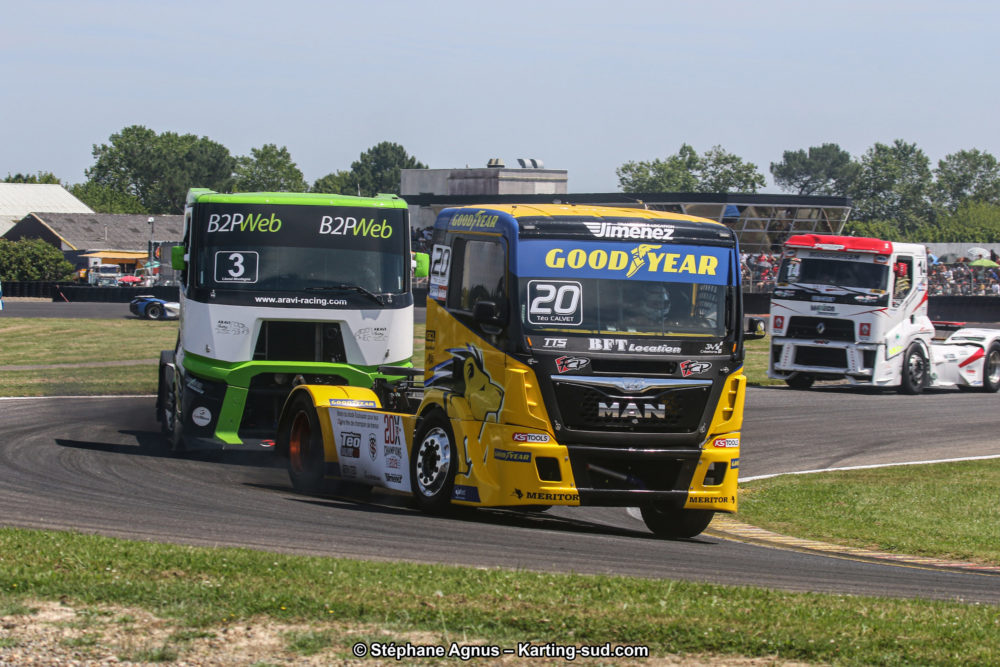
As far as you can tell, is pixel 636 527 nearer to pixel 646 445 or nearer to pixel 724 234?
pixel 646 445

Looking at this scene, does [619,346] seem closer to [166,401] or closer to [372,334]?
[372,334]

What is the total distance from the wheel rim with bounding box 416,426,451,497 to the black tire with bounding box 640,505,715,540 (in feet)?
6.02

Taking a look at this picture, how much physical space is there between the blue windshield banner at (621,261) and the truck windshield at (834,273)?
53.5 feet

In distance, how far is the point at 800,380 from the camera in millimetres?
28344

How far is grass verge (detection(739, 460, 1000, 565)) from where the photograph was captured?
12094mm

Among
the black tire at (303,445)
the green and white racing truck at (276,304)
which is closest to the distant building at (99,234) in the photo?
the green and white racing truck at (276,304)

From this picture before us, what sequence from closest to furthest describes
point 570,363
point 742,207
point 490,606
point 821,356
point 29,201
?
1. point 490,606
2. point 570,363
3. point 821,356
4. point 742,207
5. point 29,201

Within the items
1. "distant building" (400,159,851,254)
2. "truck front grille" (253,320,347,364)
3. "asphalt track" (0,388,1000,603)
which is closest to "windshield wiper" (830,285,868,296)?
"asphalt track" (0,388,1000,603)

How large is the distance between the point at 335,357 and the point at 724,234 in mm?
5734

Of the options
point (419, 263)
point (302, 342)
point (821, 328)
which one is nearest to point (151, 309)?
point (821, 328)

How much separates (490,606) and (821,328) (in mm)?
21023

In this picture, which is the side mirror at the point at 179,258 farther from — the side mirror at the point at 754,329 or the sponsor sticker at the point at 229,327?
the side mirror at the point at 754,329

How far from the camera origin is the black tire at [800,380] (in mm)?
28170

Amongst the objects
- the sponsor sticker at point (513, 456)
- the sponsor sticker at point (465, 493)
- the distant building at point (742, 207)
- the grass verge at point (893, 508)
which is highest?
the distant building at point (742, 207)
